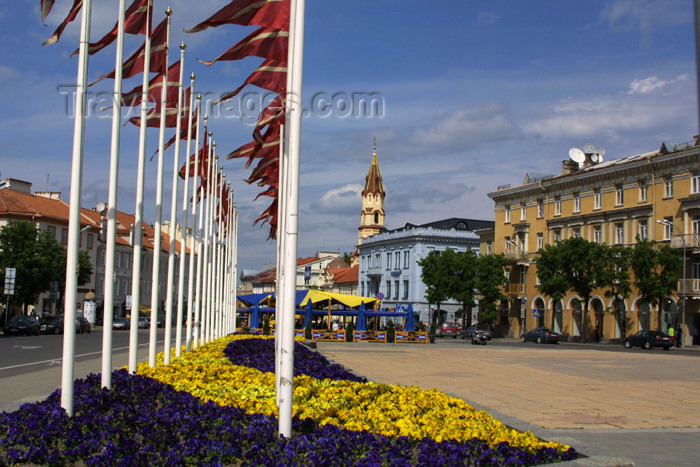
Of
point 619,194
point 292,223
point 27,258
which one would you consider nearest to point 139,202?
point 292,223

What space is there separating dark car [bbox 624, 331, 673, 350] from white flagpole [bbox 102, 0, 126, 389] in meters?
44.7

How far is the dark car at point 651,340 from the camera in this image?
49.3 metres

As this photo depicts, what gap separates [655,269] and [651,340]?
576 centimetres

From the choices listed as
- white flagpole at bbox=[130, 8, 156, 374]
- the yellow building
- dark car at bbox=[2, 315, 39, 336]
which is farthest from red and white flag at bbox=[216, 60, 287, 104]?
dark car at bbox=[2, 315, 39, 336]

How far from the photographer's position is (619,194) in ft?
199

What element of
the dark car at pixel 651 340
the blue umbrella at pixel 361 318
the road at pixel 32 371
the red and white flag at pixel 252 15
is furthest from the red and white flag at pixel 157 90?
the dark car at pixel 651 340

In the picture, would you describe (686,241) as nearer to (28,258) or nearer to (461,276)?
(461,276)

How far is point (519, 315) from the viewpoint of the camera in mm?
72875

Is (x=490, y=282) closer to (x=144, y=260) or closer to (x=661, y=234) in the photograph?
(x=661, y=234)

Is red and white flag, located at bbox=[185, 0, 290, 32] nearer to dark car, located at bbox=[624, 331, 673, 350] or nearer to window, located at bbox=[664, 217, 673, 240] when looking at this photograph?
dark car, located at bbox=[624, 331, 673, 350]

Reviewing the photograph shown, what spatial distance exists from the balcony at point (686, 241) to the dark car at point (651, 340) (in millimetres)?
6647

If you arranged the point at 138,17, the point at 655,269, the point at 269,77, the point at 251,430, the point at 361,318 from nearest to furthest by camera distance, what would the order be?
the point at 251,430, the point at 269,77, the point at 138,17, the point at 361,318, the point at 655,269

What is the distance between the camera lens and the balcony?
171ft

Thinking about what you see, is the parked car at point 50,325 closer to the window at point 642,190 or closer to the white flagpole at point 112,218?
the window at point 642,190
